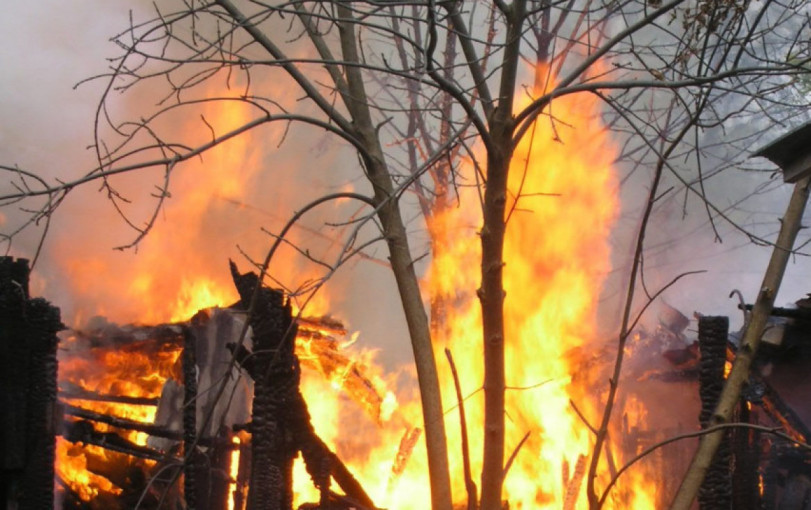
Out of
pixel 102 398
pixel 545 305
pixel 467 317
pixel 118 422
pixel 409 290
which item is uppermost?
pixel 467 317

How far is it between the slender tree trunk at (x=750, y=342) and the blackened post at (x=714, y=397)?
1.74m

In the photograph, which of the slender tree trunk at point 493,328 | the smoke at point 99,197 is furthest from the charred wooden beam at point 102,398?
the slender tree trunk at point 493,328

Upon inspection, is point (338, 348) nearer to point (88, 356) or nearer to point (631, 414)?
point (88, 356)

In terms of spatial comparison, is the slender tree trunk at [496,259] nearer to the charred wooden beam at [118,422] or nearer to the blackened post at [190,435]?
the blackened post at [190,435]

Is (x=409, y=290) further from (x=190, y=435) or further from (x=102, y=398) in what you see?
(x=102, y=398)

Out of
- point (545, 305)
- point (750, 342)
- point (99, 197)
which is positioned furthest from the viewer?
point (99, 197)

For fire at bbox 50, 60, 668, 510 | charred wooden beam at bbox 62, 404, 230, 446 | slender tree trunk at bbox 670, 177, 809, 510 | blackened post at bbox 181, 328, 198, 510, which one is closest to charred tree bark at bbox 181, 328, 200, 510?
blackened post at bbox 181, 328, 198, 510

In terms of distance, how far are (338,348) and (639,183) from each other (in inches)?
437

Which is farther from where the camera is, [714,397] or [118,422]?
[118,422]

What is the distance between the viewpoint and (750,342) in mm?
4469

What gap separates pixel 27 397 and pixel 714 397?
5.86m

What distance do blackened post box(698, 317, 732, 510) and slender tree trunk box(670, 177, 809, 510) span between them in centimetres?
174

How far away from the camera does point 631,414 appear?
13484 mm

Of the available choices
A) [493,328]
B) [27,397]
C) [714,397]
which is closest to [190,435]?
[27,397]
